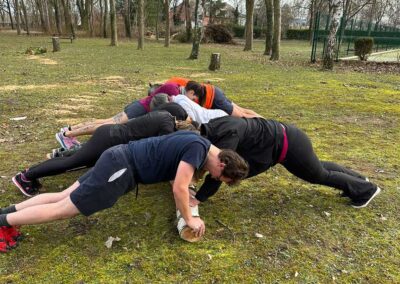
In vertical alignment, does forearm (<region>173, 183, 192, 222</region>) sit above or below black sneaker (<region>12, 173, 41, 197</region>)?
above

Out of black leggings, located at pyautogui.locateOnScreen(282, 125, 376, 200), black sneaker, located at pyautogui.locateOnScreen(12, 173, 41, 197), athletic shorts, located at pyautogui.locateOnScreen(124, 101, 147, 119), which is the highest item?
athletic shorts, located at pyautogui.locateOnScreen(124, 101, 147, 119)

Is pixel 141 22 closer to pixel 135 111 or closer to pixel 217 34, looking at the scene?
pixel 217 34

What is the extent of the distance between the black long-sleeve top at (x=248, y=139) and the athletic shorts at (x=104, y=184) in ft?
2.56

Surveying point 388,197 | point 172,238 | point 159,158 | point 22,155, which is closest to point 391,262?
point 388,197

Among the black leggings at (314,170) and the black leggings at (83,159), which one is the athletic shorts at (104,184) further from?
the black leggings at (314,170)

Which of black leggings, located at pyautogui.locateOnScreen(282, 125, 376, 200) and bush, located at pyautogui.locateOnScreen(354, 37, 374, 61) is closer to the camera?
black leggings, located at pyautogui.locateOnScreen(282, 125, 376, 200)

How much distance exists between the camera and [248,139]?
353cm

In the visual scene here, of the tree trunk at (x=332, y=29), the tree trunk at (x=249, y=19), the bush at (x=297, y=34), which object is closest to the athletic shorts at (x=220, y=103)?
the tree trunk at (x=332, y=29)

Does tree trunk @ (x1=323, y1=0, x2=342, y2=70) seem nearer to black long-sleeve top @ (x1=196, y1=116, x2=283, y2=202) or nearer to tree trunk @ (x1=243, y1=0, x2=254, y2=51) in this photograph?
tree trunk @ (x1=243, y1=0, x2=254, y2=51)

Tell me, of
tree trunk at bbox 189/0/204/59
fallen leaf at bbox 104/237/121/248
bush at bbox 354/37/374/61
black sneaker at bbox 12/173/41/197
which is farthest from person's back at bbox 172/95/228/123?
bush at bbox 354/37/374/61

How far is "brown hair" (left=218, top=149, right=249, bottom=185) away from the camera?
2.90 m

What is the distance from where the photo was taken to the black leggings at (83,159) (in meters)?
3.80

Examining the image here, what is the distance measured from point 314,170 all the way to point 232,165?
1181mm

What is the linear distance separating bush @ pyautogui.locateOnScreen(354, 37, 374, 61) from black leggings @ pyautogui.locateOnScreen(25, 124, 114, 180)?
17197mm
